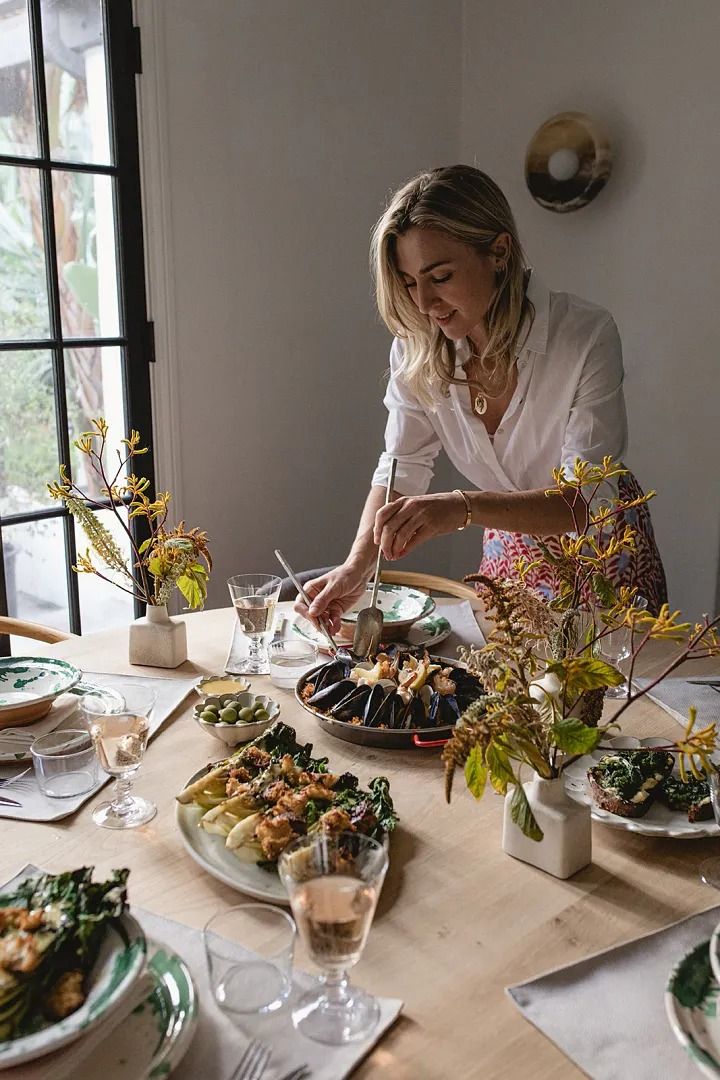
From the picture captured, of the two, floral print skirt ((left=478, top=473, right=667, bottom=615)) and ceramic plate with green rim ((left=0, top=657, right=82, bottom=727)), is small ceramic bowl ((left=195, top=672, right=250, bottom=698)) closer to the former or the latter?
ceramic plate with green rim ((left=0, top=657, right=82, bottom=727))

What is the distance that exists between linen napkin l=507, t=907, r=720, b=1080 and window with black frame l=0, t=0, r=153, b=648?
215cm

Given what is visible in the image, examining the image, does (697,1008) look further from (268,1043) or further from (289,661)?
(289,661)

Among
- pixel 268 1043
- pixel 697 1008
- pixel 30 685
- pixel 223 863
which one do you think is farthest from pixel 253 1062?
pixel 30 685

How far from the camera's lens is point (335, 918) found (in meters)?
0.81

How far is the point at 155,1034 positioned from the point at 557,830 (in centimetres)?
47

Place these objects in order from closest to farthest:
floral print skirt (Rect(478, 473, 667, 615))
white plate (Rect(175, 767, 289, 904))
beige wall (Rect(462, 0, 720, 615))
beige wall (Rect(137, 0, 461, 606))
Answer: white plate (Rect(175, 767, 289, 904)), floral print skirt (Rect(478, 473, 667, 615)), beige wall (Rect(137, 0, 461, 606)), beige wall (Rect(462, 0, 720, 615))

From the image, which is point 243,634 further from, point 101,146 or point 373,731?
point 101,146

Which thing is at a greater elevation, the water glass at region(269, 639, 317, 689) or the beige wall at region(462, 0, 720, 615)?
the beige wall at region(462, 0, 720, 615)

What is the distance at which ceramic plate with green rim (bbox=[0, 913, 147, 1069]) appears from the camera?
727 millimetres

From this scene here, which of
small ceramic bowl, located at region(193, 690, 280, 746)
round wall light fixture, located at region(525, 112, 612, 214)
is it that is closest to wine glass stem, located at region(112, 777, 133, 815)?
small ceramic bowl, located at region(193, 690, 280, 746)

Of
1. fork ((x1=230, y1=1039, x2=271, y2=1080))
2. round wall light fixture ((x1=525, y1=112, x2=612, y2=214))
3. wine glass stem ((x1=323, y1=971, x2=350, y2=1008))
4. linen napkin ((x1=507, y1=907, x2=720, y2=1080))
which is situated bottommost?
fork ((x1=230, y1=1039, x2=271, y2=1080))

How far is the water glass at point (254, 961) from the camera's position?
33.4 inches

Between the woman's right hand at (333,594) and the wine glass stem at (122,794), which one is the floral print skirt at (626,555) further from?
the wine glass stem at (122,794)

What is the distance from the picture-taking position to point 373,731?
1346mm
